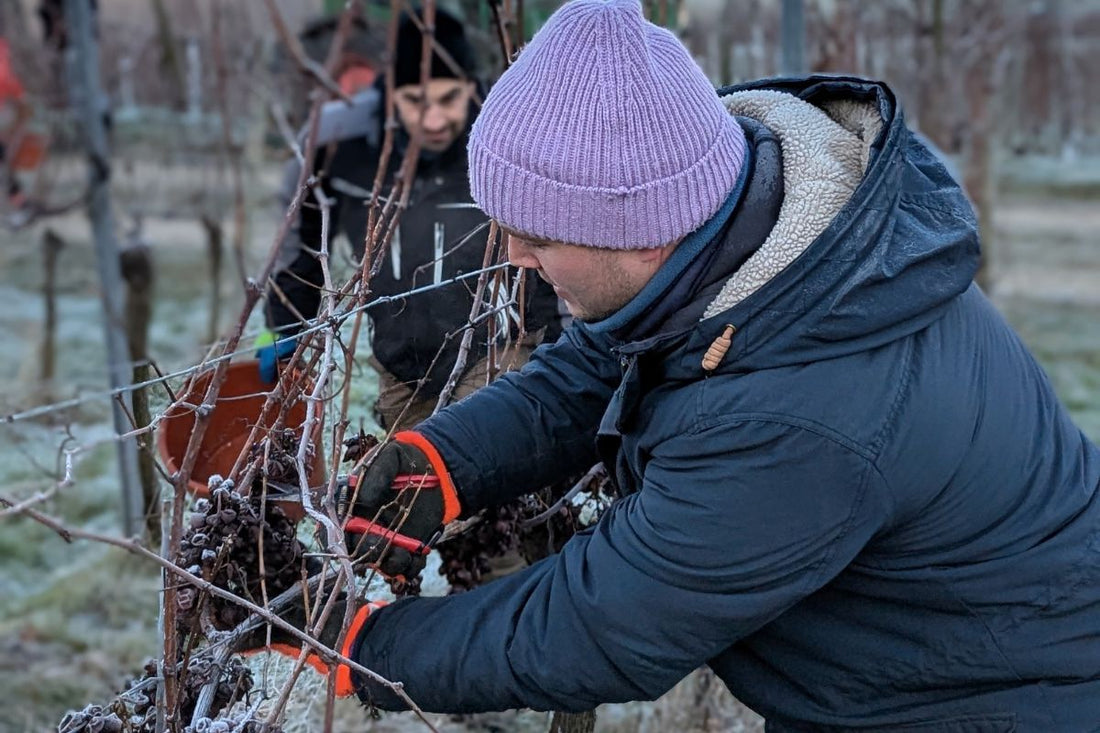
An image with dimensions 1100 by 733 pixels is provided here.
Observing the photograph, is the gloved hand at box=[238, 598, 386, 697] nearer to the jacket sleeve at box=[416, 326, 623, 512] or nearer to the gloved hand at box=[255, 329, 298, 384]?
the jacket sleeve at box=[416, 326, 623, 512]

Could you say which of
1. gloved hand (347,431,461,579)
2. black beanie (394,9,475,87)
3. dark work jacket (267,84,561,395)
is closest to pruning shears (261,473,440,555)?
gloved hand (347,431,461,579)

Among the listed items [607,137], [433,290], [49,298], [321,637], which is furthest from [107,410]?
[607,137]

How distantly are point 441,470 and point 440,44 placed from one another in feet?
8.11

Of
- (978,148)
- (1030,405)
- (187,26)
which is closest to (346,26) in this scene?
(1030,405)

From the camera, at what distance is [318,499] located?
1.70 metres

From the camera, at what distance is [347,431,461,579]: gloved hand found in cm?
172

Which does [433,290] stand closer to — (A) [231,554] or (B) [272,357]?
(B) [272,357]

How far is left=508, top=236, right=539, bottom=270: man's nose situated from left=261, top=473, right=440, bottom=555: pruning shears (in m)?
0.37

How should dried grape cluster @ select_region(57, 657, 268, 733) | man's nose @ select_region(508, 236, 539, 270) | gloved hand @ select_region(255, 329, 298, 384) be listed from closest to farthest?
dried grape cluster @ select_region(57, 657, 268, 733) < man's nose @ select_region(508, 236, 539, 270) < gloved hand @ select_region(255, 329, 298, 384)

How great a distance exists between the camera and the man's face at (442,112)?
3.66 m

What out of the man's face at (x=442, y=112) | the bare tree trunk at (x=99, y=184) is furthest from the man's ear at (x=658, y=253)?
the bare tree trunk at (x=99, y=184)

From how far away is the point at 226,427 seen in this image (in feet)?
7.11

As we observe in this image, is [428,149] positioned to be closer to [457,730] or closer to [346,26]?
[457,730]

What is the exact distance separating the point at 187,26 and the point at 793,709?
12389mm
